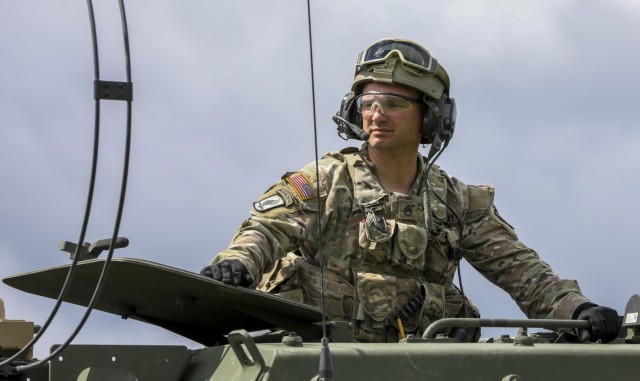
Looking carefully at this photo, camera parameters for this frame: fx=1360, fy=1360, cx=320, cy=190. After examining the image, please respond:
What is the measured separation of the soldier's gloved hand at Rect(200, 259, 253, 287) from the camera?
647cm

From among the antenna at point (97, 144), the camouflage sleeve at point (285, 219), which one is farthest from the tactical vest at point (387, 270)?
the antenna at point (97, 144)

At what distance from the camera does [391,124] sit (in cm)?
891

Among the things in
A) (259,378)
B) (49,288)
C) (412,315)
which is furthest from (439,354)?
(412,315)

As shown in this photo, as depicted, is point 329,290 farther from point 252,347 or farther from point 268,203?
point 252,347

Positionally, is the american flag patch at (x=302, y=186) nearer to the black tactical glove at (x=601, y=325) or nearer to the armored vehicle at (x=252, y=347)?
the armored vehicle at (x=252, y=347)

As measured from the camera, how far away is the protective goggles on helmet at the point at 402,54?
8.95 m

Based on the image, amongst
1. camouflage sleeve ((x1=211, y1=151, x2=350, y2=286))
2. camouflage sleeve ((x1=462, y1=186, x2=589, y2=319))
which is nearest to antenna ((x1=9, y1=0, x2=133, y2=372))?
camouflage sleeve ((x1=211, y1=151, x2=350, y2=286))

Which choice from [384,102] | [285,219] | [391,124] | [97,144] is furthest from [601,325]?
[97,144]

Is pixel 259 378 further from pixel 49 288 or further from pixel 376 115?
pixel 376 115

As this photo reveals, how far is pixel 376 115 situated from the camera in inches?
350

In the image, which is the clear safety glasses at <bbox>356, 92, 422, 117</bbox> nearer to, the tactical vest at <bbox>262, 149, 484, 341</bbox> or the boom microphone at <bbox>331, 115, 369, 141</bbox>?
the boom microphone at <bbox>331, 115, 369, 141</bbox>

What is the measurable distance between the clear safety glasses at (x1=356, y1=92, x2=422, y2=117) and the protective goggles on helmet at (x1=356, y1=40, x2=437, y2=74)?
0.22 metres

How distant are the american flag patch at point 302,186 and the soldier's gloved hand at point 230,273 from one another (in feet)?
5.84

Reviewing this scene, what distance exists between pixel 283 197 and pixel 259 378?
3.21 metres
